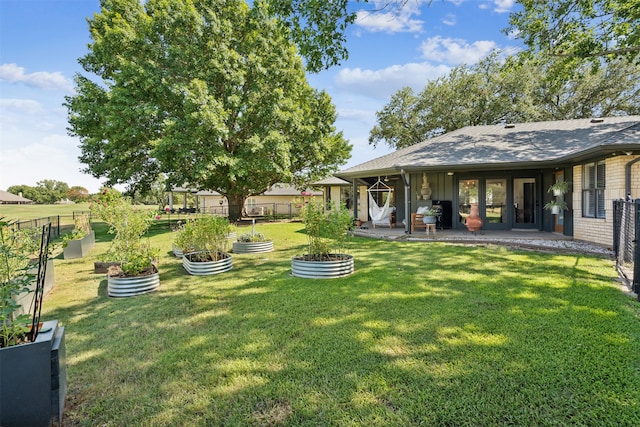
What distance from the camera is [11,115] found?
4453 millimetres

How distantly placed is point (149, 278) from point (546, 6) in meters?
12.0

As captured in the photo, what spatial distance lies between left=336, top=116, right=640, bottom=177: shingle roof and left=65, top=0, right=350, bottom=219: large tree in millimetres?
5435

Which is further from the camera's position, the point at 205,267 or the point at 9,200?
the point at 9,200

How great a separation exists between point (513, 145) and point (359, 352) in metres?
10.1

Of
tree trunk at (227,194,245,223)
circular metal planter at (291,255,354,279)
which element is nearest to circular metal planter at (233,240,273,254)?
circular metal planter at (291,255,354,279)

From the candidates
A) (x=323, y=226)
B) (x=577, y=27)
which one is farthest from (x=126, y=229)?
(x=577, y=27)

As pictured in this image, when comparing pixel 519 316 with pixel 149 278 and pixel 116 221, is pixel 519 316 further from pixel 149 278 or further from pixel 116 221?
pixel 116 221

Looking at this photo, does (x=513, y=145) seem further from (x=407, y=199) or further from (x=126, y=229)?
(x=126, y=229)

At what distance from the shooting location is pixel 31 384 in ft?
5.98

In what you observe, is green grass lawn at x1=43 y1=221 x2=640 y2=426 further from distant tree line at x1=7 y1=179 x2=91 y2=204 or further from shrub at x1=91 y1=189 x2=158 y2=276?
distant tree line at x1=7 y1=179 x2=91 y2=204

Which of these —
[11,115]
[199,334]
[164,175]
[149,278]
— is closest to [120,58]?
[164,175]

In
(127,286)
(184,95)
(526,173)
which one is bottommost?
(127,286)

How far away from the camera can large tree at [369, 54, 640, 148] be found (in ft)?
61.3

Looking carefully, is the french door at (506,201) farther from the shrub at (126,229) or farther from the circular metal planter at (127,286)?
the circular metal planter at (127,286)
